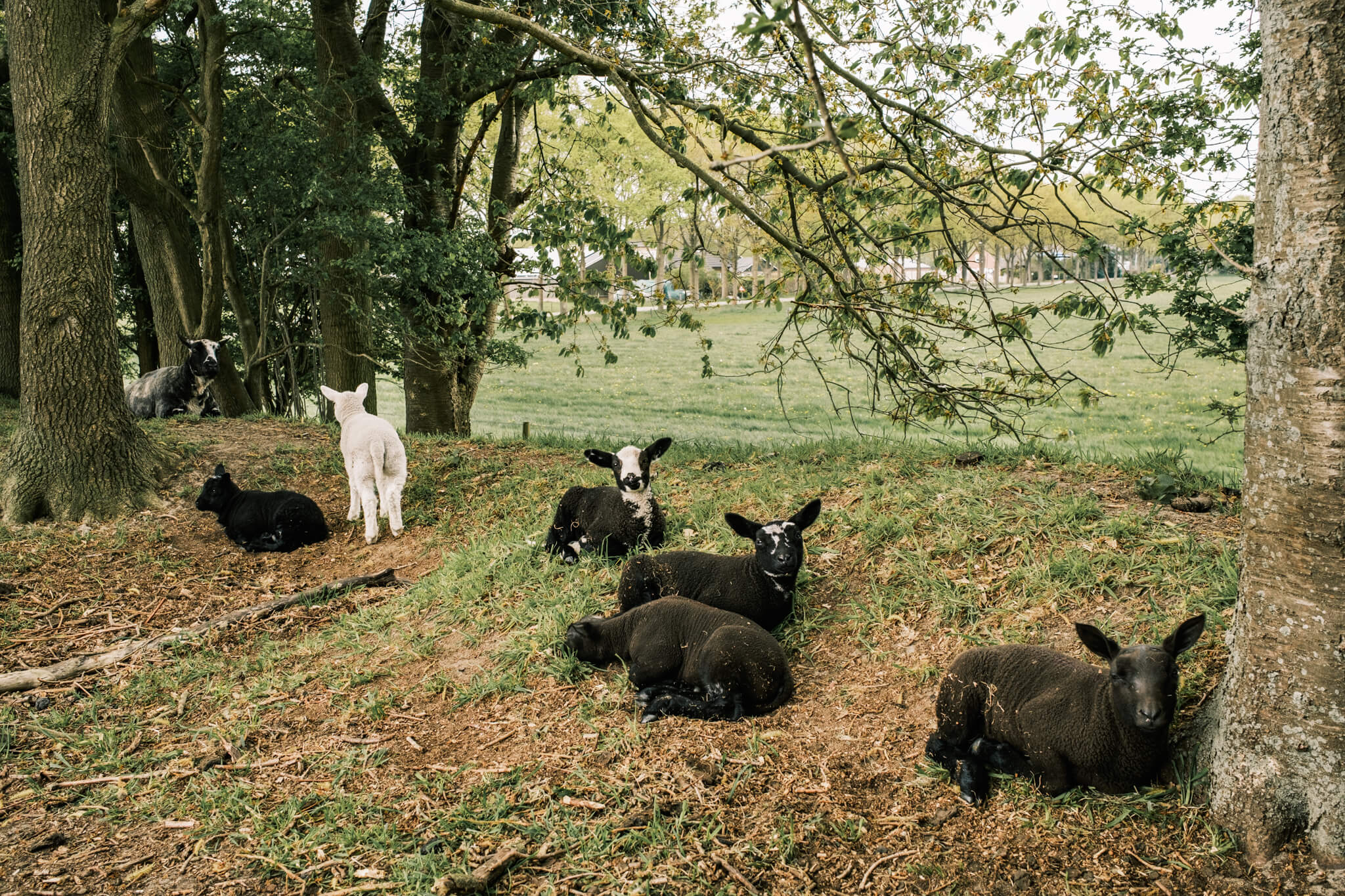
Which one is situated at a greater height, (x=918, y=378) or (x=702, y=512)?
(x=918, y=378)

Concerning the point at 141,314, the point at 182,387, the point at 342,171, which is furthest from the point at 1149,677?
the point at 141,314

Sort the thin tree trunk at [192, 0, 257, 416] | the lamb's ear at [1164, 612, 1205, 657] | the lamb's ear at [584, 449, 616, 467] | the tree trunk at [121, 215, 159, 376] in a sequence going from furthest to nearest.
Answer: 1. the tree trunk at [121, 215, 159, 376]
2. the thin tree trunk at [192, 0, 257, 416]
3. the lamb's ear at [584, 449, 616, 467]
4. the lamb's ear at [1164, 612, 1205, 657]

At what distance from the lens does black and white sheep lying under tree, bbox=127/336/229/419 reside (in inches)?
514

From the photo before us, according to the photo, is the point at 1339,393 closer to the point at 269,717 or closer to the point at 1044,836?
the point at 1044,836

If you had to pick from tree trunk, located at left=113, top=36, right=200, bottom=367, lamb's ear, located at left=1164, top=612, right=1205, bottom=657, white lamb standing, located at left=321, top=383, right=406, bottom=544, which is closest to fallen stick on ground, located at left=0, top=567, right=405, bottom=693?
Result: white lamb standing, located at left=321, top=383, right=406, bottom=544

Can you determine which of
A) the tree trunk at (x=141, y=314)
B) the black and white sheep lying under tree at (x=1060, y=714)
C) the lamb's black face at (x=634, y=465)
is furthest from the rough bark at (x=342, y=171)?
the black and white sheep lying under tree at (x=1060, y=714)

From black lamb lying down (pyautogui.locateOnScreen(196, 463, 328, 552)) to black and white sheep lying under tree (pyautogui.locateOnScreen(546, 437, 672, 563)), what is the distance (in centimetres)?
295

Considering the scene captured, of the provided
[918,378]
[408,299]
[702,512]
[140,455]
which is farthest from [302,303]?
[918,378]

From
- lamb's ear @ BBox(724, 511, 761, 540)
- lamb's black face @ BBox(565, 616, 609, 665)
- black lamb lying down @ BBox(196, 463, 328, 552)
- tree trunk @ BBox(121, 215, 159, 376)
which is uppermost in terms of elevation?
tree trunk @ BBox(121, 215, 159, 376)

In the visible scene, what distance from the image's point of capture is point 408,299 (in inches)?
492

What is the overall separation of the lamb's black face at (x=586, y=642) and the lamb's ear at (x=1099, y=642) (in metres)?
2.85

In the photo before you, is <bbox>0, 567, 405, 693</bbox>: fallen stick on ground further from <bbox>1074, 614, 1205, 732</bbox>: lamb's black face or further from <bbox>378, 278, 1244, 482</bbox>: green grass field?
<bbox>1074, 614, 1205, 732</bbox>: lamb's black face

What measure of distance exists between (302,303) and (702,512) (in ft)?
48.8

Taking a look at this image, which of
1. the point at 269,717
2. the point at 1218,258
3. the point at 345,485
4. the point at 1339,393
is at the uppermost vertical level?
the point at 1218,258
